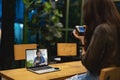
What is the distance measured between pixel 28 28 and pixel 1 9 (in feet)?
2.45

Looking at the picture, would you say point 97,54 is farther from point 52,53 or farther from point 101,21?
point 52,53

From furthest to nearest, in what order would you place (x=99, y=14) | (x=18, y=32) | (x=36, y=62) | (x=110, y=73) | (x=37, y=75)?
(x=18, y=32) < (x=36, y=62) < (x=37, y=75) < (x=99, y=14) < (x=110, y=73)

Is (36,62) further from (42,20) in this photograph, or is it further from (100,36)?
(42,20)

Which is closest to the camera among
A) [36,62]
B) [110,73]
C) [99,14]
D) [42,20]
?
[110,73]

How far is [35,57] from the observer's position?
9.66 ft

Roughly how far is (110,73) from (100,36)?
31 centimetres

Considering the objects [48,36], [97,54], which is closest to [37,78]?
[97,54]

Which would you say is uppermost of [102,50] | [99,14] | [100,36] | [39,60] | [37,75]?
[99,14]

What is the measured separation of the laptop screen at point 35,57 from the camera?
291 cm

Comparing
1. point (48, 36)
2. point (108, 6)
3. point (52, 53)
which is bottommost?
point (52, 53)

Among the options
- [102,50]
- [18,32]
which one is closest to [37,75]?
[102,50]

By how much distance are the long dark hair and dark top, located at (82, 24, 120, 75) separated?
0.07 metres

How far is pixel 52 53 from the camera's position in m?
5.45

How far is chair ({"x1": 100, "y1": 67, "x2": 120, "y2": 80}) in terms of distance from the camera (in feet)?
6.29
